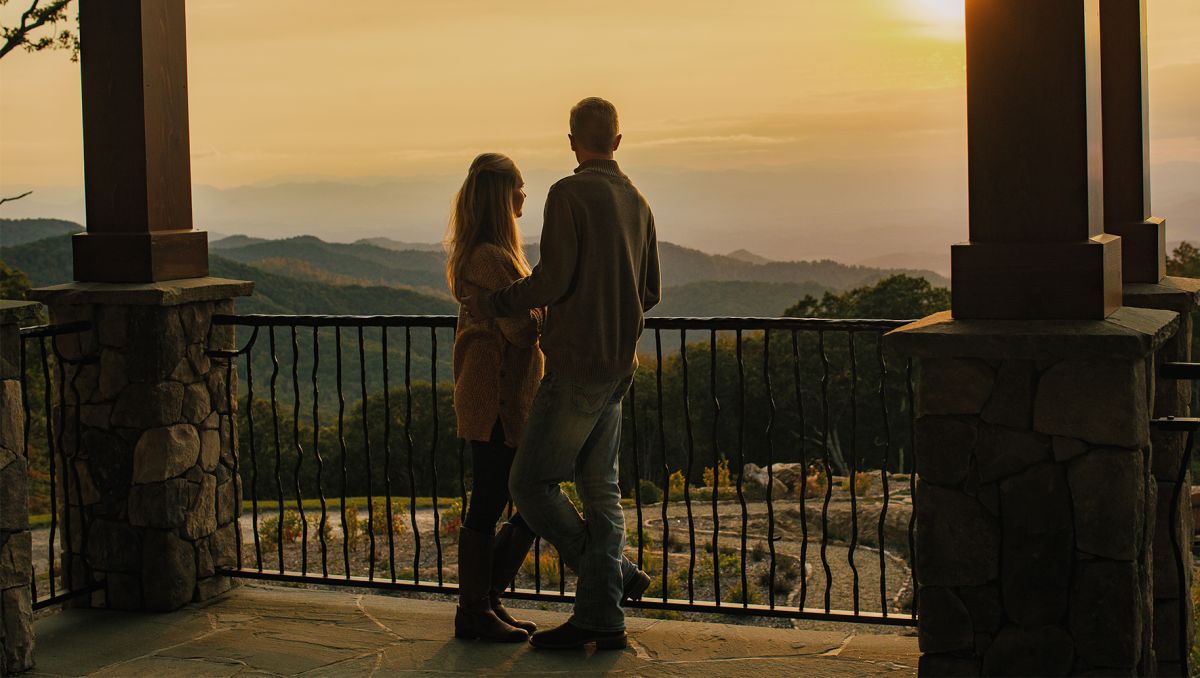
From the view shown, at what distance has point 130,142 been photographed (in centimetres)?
466

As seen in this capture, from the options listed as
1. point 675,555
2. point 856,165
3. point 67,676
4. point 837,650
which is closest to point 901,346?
point 837,650

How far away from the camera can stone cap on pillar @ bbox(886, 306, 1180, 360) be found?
10.0 feet

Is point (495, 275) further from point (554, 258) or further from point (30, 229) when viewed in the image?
point (30, 229)

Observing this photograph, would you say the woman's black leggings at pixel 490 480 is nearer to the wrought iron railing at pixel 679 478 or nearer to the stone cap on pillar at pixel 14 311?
the wrought iron railing at pixel 679 478

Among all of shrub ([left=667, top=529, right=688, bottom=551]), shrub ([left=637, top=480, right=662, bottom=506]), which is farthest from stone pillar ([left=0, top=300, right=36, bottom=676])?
shrub ([left=637, top=480, right=662, bottom=506])

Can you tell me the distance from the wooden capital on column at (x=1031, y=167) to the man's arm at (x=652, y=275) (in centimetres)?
98

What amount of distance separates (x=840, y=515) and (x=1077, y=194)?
672 centimetres

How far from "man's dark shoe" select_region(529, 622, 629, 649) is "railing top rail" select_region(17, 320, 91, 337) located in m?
2.11

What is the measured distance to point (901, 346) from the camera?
10.5 ft

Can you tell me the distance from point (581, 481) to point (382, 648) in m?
0.96

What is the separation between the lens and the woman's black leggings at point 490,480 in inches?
155

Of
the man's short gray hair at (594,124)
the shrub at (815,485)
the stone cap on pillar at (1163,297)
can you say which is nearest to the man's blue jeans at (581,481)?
the man's short gray hair at (594,124)

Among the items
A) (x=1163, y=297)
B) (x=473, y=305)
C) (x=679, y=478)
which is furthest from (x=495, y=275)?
(x=679, y=478)

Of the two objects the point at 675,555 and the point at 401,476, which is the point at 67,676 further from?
the point at 401,476
